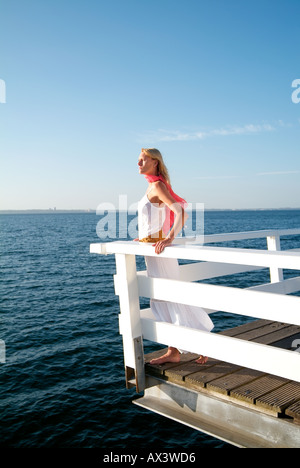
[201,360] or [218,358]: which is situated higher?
[218,358]

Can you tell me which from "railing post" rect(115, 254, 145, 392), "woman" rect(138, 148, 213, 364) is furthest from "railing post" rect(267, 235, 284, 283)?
"railing post" rect(115, 254, 145, 392)

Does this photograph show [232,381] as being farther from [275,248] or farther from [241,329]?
[275,248]

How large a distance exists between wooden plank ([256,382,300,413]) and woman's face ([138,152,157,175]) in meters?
2.04

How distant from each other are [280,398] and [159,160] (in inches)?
84.5

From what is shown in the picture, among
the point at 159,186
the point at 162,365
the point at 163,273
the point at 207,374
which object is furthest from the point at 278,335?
the point at 159,186

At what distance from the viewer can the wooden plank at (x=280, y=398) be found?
2.75 metres

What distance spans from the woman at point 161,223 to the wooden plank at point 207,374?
0.51ft

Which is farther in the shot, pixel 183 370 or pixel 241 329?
pixel 241 329

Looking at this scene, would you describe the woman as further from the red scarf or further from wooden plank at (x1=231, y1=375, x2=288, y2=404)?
wooden plank at (x1=231, y1=375, x2=288, y2=404)

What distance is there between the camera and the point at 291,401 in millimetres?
2834

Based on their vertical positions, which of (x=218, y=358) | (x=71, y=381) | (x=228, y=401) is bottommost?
(x=71, y=381)

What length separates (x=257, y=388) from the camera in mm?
3100

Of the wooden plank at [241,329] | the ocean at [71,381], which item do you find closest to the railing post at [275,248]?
the wooden plank at [241,329]

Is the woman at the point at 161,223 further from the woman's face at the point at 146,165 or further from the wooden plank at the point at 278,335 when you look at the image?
the wooden plank at the point at 278,335
